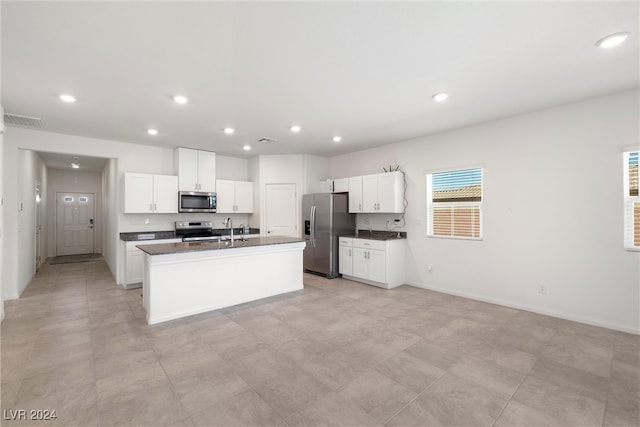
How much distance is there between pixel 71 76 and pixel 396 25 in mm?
2985

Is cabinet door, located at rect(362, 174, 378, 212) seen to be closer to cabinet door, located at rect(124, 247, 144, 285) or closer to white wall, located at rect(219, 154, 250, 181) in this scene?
white wall, located at rect(219, 154, 250, 181)

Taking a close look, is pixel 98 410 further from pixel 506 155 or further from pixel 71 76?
pixel 506 155

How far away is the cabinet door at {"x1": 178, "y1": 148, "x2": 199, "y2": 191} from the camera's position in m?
5.69

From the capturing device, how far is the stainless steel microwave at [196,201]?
223 inches

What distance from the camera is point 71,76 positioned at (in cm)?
275

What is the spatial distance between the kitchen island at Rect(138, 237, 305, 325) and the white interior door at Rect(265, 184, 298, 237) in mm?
1737

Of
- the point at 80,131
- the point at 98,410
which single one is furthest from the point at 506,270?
the point at 80,131

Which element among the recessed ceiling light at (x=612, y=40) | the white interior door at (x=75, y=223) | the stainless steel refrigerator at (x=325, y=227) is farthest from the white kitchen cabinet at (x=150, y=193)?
the recessed ceiling light at (x=612, y=40)

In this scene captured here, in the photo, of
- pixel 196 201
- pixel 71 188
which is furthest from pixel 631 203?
pixel 71 188

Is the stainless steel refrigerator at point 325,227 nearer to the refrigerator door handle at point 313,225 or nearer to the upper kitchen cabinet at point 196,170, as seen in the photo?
the refrigerator door handle at point 313,225

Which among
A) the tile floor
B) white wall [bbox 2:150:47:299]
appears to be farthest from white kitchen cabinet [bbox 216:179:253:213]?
white wall [bbox 2:150:47:299]

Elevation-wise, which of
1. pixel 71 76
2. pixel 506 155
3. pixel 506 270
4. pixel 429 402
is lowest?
pixel 429 402

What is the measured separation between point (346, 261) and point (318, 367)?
3326 millimetres

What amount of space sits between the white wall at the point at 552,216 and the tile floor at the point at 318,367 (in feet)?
1.31
